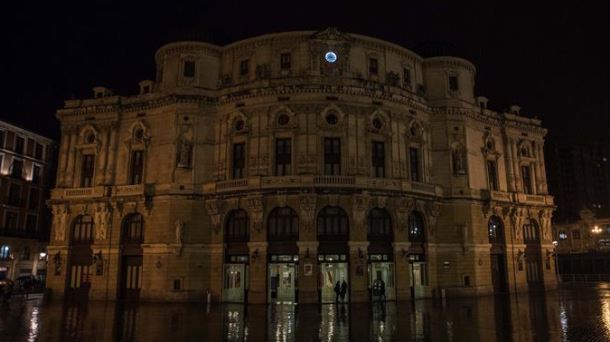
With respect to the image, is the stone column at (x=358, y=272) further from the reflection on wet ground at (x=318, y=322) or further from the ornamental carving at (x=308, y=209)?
the ornamental carving at (x=308, y=209)

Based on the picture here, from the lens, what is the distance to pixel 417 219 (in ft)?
151

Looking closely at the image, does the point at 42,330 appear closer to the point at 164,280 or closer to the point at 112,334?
the point at 112,334

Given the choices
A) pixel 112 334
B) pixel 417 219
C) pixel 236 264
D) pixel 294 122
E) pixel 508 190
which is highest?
pixel 294 122

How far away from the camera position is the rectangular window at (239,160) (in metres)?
44.5

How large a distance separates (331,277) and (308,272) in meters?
2.22

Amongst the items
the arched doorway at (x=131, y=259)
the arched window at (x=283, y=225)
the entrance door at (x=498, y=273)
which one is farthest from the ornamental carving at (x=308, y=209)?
the entrance door at (x=498, y=273)

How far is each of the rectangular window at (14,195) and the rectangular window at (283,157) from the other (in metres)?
42.9

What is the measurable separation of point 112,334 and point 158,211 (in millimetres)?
22445

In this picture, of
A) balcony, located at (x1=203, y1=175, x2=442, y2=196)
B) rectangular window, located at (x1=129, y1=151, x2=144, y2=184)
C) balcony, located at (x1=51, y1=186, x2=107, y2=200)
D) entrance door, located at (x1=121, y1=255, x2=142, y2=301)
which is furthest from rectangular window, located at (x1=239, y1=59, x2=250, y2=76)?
entrance door, located at (x1=121, y1=255, x2=142, y2=301)

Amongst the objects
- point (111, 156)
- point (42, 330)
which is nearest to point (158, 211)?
point (111, 156)

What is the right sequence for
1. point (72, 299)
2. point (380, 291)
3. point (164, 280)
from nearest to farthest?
1. point (380, 291)
2. point (164, 280)
3. point (72, 299)

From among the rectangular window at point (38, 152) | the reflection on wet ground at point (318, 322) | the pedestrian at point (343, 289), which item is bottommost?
the reflection on wet ground at point (318, 322)

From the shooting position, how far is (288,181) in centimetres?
4106

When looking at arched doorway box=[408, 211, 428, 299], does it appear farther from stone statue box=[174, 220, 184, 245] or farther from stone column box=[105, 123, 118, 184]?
stone column box=[105, 123, 118, 184]
